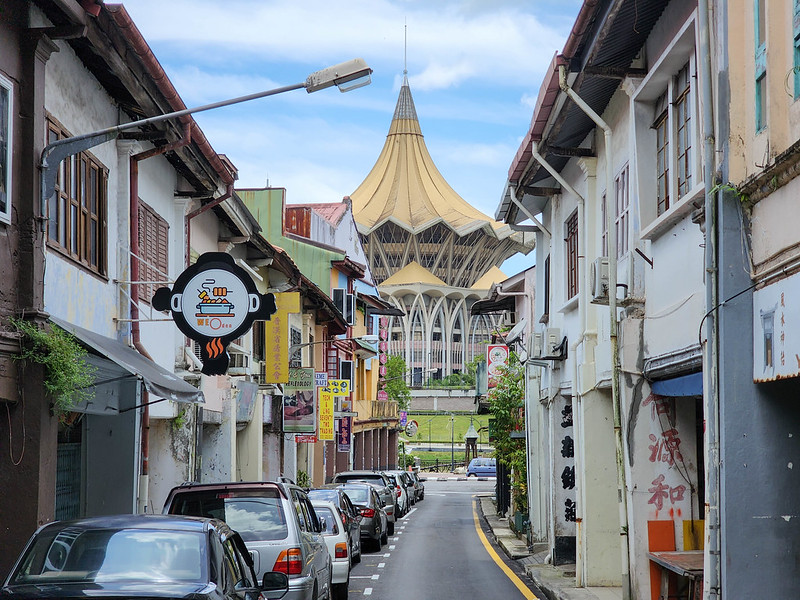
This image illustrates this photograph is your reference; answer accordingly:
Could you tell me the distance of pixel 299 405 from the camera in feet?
101

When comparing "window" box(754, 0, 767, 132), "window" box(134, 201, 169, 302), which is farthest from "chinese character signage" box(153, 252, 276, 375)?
"window" box(754, 0, 767, 132)

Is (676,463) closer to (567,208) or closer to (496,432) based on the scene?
(567,208)

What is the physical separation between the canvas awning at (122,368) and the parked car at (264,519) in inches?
44.7

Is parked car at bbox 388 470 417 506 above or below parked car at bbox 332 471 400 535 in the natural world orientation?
below

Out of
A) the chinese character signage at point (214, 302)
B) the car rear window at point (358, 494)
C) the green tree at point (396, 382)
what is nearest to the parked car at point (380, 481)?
the car rear window at point (358, 494)

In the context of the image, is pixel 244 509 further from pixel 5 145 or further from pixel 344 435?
pixel 344 435

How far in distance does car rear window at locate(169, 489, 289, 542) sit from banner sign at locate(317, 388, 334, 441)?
2195 cm

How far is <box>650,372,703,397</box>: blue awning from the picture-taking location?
38.3 feet

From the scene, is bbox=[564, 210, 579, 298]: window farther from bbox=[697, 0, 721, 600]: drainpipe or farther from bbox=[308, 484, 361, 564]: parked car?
bbox=[697, 0, 721, 600]: drainpipe

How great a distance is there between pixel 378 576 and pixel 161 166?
27.3 ft

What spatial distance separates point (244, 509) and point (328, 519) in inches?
232

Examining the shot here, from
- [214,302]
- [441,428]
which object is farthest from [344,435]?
[441,428]

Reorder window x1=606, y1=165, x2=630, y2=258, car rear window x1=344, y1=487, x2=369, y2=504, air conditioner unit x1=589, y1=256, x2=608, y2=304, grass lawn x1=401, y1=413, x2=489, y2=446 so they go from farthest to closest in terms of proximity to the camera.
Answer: grass lawn x1=401, y1=413, x2=489, y2=446, car rear window x1=344, y1=487, x2=369, y2=504, window x1=606, y1=165, x2=630, y2=258, air conditioner unit x1=589, y1=256, x2=608, y2=304

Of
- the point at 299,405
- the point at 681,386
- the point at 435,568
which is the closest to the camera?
the point at 681,386
